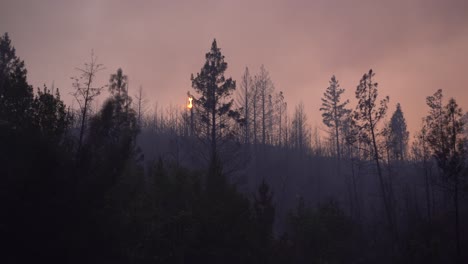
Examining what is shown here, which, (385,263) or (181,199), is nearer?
(181,199)

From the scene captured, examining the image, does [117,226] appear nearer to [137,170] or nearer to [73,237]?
[73,237]

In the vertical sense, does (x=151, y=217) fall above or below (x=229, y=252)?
above

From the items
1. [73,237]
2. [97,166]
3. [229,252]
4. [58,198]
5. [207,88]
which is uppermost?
[207,88]

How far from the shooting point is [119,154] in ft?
34.0

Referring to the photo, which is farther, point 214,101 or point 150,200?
point 214,101

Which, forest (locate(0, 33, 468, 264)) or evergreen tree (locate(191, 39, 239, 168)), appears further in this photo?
evergreen tree (locate(191, 39, 239, 168))

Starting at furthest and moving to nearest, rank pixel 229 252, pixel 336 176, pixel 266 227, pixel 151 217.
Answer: pixel 336 176, pixel 266 227, pixel 229 252, pixel 151 217

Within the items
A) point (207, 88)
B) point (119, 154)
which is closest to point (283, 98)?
point (207, 88)

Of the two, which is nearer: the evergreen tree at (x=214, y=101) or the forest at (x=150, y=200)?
the forest at (x=150, y=200)

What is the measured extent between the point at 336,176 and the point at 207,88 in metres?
35.9

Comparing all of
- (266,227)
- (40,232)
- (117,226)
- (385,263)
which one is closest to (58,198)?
(40,232)

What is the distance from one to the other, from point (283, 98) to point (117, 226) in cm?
4143

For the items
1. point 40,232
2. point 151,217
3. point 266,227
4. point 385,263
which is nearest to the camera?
point 40,232

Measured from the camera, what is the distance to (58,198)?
9.26 m
